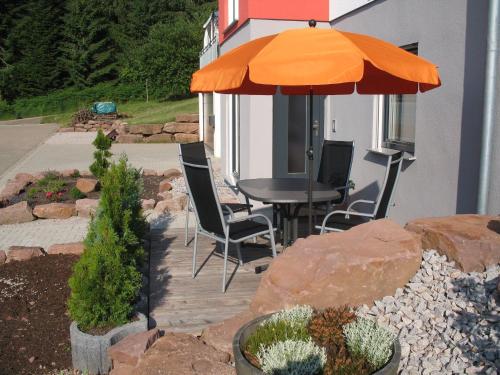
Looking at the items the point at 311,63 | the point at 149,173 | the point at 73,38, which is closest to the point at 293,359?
the point at 311,63

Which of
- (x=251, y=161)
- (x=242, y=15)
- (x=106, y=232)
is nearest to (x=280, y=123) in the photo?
(x=251, y=161)

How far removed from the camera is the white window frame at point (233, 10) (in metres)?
9.52

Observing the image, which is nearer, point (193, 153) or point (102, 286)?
point (102, 286)

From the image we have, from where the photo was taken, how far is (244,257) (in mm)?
5930

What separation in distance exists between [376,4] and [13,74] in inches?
1711

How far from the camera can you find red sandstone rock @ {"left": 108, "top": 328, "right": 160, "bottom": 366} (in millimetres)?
3479

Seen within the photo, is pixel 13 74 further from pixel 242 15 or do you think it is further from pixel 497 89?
pixel 497 89

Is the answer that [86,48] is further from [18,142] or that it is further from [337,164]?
[337,164]

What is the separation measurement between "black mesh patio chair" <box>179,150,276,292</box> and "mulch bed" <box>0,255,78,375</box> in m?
1.30

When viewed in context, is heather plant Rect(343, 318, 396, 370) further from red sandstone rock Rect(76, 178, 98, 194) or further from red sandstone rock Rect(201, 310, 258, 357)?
red sandstone rock Rect(76, 178, 98, 194)

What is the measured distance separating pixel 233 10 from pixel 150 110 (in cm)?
2505

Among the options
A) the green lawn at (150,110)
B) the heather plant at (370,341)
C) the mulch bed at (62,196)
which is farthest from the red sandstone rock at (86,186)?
the green lawn at (150,110)

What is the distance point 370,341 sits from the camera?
270 centimetres

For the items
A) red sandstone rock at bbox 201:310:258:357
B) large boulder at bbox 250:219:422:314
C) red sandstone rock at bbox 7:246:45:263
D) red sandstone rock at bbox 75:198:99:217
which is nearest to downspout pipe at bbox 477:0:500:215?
large boulder at bbox 250:219:422:314
